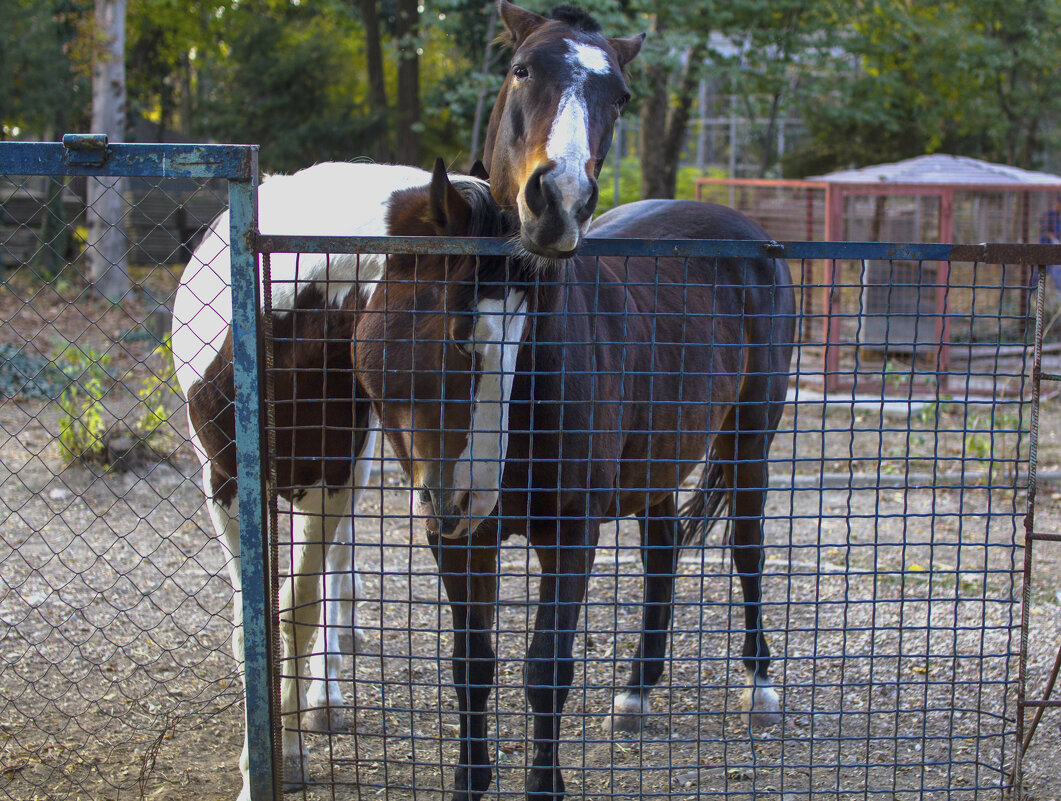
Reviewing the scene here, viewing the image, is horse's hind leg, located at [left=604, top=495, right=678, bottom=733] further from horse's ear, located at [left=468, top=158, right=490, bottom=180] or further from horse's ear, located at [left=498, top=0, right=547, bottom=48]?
Answer: horse's ear, located at [left=498, top=0, right=547, bottom=48]

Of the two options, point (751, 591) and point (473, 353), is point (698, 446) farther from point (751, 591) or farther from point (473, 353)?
point (473, 353)

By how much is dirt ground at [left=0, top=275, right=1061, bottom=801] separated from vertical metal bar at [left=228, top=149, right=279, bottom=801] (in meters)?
0.30

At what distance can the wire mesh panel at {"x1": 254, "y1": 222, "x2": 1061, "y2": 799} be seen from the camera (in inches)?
94.8

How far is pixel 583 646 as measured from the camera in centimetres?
445

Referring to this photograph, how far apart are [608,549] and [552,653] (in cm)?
34

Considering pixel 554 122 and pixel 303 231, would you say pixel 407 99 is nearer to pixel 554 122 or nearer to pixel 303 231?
pixel 303 231

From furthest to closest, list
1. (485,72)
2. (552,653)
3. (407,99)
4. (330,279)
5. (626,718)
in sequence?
(407,99) → (485,72) → (626,718) → (552,653) → (330,279)

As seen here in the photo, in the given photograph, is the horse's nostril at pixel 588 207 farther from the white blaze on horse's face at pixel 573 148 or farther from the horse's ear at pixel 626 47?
the horse's ear at pixel 626 47

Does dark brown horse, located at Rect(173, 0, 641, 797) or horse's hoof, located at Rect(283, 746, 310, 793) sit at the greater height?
dark brown horse, located at Rect(173, 0, 641, 797)

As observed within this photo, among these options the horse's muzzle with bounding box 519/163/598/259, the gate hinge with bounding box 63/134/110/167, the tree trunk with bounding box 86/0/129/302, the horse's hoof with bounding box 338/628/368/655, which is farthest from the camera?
the tree trunk with bounding box 86/0/129/302

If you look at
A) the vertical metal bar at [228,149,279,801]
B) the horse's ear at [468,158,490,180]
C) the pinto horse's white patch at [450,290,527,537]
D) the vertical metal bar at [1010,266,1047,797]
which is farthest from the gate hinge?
the vertical metal bar at [1010,266,1047,797]

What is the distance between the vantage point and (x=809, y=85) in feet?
48.6

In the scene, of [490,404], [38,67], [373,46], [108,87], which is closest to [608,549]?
[490,404]

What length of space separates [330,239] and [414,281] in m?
0.24
